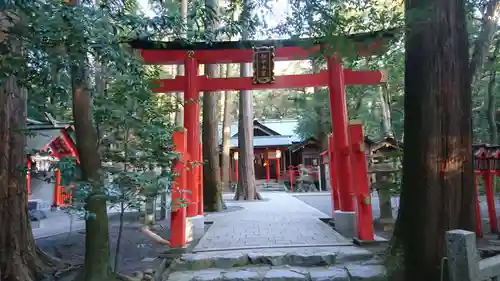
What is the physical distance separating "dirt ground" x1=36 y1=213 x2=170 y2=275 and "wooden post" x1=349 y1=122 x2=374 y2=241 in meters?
3.03

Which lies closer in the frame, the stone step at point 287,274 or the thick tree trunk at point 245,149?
the stone step at point 287,274

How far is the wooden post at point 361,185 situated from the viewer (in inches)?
218

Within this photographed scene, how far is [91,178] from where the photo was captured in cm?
360

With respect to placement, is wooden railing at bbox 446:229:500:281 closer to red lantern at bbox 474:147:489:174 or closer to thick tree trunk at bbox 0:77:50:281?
thick tree trunk at bbox 0:77:50:281

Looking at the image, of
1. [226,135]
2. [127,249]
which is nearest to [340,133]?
[127,249]

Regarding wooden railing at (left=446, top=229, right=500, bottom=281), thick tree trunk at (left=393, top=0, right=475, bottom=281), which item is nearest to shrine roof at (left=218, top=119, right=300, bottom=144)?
thick tree trunk at (left=393, top=0, right=475, bottom=281)

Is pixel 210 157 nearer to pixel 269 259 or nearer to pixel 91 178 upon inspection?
pixel 269 259

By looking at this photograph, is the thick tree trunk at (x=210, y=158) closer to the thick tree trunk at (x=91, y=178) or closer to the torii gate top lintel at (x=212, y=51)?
the torii gate top lintel at (x=212, y=51)

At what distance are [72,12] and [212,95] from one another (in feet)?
29.2

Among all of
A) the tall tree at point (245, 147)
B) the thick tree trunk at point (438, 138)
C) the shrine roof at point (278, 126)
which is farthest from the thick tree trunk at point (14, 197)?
the shrine roof at point (278, 126)

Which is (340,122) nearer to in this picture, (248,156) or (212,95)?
(212,95)

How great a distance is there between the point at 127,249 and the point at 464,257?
537 cm

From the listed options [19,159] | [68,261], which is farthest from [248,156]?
[19,159]

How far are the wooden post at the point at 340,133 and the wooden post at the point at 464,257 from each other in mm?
4391
